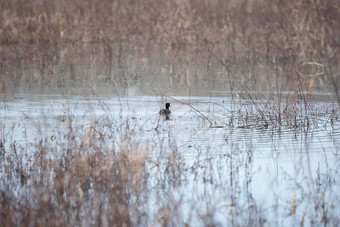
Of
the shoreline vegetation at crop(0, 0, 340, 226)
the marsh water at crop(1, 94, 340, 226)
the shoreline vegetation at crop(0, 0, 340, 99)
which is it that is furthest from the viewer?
the shoreline vegetation at crop(0, 0, 340, 99)

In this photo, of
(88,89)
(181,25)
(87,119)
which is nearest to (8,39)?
(181,25)

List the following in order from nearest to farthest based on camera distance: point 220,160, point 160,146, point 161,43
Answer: point 220,160, point 160,146, point 161,43

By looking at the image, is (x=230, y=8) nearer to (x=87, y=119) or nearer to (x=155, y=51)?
(x=155, y=51)

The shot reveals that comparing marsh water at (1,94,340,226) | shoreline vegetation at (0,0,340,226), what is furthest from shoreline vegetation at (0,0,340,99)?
marsh water at (1,94,340,226)

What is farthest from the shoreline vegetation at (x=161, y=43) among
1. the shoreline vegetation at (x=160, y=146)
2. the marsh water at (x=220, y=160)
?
the marsh water at (x=220, y=160)

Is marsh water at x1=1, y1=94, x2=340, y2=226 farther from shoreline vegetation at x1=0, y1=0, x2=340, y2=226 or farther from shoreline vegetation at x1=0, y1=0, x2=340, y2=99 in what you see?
shoreline vegetation at x1=0, y1=0, x2=340, y2=99

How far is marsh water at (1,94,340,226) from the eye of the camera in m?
4.95

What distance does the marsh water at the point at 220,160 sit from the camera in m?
4.95

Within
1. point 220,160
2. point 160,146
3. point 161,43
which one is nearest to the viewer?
point 220,160

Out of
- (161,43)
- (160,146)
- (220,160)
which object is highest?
(161,43)

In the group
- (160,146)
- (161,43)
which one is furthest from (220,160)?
(161,43)

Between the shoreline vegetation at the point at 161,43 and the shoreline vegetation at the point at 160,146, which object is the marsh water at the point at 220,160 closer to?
the shoreline vegetation at the point at 160,146

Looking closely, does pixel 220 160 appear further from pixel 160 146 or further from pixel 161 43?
pixel 161 43

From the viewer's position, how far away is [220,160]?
625 centimetres
